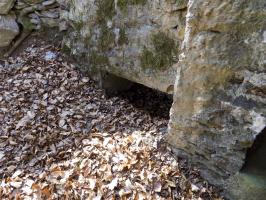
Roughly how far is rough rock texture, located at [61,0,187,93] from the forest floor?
468mm

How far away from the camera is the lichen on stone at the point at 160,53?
13.8ft

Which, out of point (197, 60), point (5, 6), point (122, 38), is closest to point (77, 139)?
point (122, 38)

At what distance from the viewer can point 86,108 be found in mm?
4828

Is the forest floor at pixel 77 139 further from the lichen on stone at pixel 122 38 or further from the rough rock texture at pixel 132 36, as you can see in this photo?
the lichen on stone at pixel 122 38

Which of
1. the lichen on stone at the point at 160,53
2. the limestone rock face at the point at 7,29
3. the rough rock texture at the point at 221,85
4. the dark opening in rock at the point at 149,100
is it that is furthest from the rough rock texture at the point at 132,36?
the limestone rock face at the point at 7,29

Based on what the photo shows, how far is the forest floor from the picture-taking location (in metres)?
3.67

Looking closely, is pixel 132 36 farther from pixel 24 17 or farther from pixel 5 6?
pixel 5 6

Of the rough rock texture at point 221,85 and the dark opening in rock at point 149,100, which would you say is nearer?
the rough rock texture at point 221,85

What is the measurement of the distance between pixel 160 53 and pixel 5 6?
9.03 feet

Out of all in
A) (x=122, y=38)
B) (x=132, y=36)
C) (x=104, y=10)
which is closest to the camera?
(x=132, y=36)

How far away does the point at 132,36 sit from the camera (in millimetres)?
4477

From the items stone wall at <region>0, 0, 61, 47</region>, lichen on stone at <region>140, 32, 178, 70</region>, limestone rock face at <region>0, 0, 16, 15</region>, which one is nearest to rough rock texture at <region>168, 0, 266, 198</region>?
lichen on stone at <region>140, 32, 178, 70</region>

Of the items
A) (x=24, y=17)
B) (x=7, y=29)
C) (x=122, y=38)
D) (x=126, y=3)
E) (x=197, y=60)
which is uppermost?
(x=126, y=3)

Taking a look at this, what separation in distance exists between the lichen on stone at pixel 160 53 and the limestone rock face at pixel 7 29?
7.78ft
